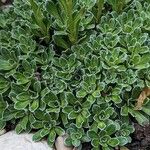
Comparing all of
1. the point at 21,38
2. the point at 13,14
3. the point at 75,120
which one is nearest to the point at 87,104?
the point at 75,120

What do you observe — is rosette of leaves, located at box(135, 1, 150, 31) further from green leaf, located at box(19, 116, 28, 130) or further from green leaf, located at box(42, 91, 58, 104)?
green leaf, located at box(19, 116, 28, 130)

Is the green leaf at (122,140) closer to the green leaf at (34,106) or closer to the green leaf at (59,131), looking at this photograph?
the green leaf at (59,131)

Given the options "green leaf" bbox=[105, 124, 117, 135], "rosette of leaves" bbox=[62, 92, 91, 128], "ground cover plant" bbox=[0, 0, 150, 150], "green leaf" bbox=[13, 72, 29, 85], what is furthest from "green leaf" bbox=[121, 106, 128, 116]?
"green leaf" bbox=[13, 72, 29, 85]

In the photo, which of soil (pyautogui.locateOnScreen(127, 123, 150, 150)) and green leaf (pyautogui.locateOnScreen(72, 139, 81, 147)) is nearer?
green leaf (pyautogui.locateOnScreen(72, 139, 81, 147))

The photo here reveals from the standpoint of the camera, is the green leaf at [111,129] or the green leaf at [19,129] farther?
the green leaf at [19,129]

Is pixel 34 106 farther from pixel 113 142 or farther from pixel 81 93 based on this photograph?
pixel 113 142

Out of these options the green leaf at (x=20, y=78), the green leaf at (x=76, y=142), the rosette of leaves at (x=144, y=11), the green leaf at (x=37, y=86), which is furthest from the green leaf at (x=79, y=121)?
the rosette of leaves at (x=144, y=11)

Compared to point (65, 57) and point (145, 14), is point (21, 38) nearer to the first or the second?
point (65, 57)
